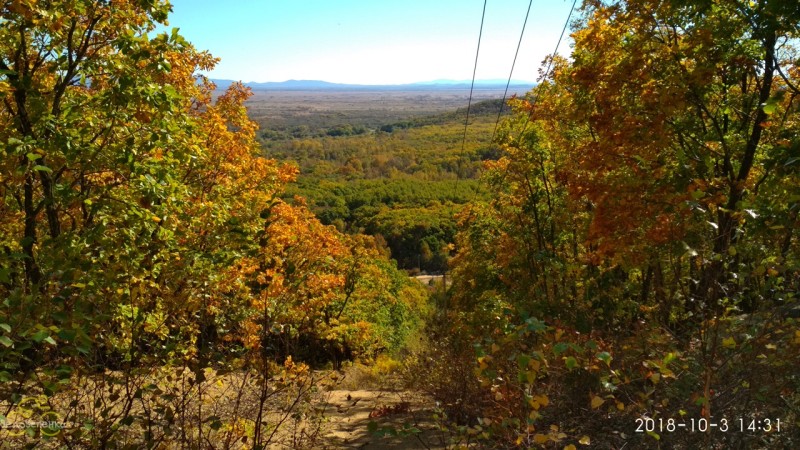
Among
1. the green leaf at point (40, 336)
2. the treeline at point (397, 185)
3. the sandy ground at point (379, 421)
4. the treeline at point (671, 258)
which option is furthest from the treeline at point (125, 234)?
the treeline at point (397, 185)

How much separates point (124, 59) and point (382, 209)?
88.7m

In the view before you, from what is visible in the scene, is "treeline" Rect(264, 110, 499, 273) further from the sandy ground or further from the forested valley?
the forested valley

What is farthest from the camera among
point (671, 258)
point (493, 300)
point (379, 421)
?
point (493, 300)

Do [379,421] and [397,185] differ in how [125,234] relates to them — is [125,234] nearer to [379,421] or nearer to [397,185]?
[379,421]

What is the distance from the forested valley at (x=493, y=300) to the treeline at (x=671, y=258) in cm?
5

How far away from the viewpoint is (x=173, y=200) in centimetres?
653

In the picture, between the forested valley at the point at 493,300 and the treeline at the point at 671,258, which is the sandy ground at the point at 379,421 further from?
the treeline at the point at 671,258

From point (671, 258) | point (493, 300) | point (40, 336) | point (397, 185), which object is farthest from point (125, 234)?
point (397, 185)

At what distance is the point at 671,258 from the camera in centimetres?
596

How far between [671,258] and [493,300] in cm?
679

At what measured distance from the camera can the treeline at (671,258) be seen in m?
4.26

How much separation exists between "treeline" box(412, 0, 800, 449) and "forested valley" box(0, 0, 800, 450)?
0.05 m

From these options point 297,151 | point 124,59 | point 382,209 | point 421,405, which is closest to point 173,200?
point 124,59

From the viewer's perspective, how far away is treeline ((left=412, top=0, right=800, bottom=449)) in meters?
4.26
